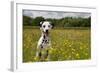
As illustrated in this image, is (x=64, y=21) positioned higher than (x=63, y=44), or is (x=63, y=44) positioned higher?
(x=64, y=21)

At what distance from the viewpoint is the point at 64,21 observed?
172 cm

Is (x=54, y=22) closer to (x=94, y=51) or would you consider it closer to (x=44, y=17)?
(x=44, y=17)

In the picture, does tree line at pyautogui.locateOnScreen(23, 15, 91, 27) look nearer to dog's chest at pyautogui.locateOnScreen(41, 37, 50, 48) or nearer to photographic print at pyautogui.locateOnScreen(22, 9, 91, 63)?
photographic print at pyautogui.locateOnScreen(22, 9, 91, 63)

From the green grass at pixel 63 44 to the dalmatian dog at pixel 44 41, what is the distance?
0.03 m

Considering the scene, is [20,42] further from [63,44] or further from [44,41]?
[63,44]

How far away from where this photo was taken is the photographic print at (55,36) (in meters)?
1.59

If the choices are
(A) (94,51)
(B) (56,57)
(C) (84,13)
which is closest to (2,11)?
(B) (56,57)

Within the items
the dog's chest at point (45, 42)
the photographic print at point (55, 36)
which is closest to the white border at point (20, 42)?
the photographic print at point (55, 36)

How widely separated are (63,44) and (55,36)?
9cm

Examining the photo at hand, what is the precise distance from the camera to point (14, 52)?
1.52 metres

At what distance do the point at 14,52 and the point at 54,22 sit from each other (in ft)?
1.20

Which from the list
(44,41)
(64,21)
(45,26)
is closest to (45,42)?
(44,41)

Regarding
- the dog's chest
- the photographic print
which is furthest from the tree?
the dog's chest

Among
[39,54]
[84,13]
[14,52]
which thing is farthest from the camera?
[84,13]
